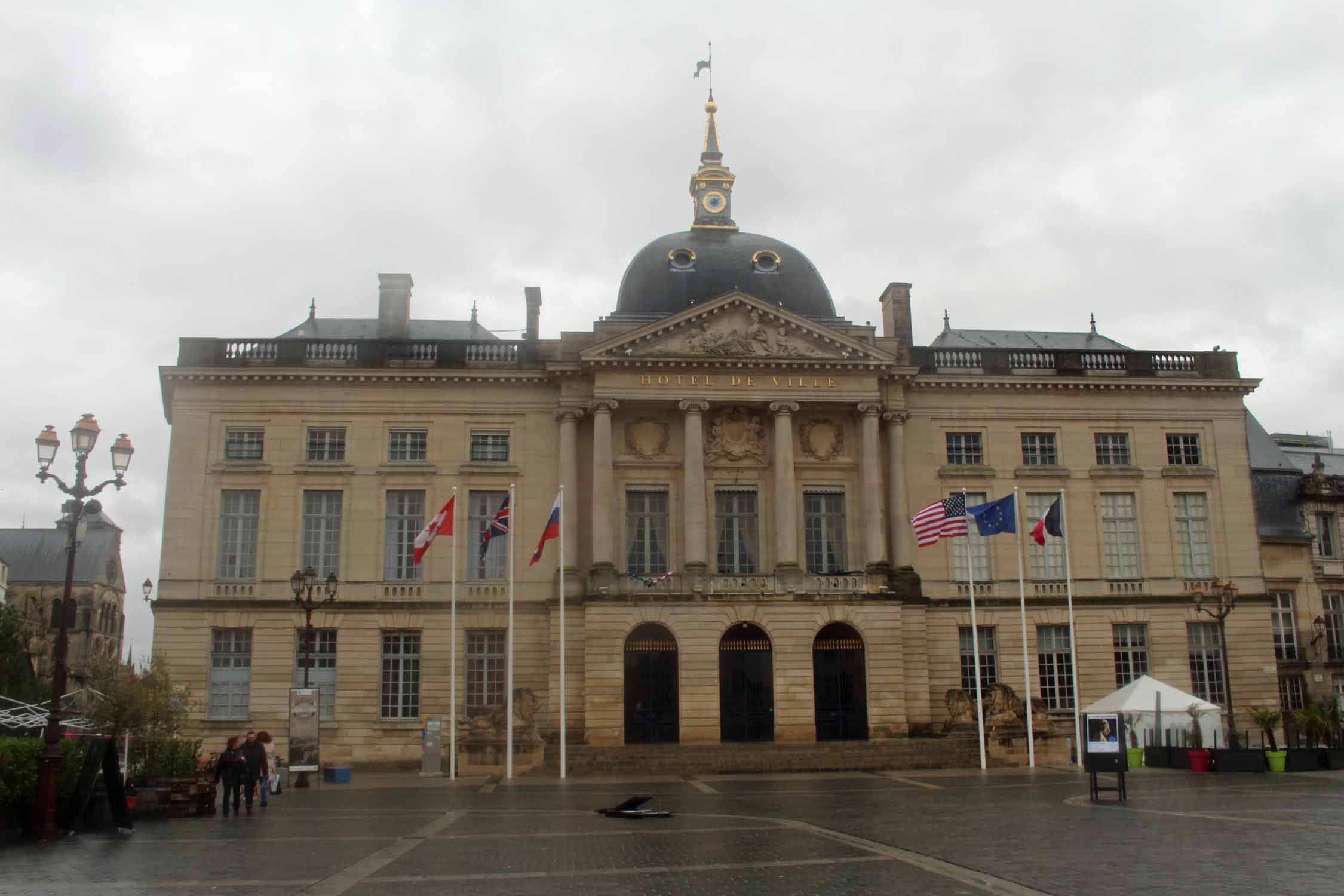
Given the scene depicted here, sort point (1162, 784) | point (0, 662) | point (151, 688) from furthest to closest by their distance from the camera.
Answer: point (0, 662) < point (151, 688) < point (1162, 784)

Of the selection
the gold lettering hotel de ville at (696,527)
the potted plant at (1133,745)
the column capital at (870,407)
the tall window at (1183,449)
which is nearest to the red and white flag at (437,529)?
the gold lettering hotel de ville at (696,527)

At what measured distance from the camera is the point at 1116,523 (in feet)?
138

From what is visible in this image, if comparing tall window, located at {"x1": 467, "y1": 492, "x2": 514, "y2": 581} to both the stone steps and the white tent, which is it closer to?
the stone steps

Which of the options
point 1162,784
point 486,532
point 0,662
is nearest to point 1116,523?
point 1162,784

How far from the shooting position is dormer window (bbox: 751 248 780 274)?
44688mm

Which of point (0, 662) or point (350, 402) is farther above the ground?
point (350, 402)

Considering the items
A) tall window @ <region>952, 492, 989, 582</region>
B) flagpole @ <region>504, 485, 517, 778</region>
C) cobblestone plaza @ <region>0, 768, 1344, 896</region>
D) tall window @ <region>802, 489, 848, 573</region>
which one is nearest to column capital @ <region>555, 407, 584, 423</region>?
flagpole @ <region>504, 485, 517, 778</region>

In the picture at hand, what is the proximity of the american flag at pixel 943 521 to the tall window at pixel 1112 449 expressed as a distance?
11070mm

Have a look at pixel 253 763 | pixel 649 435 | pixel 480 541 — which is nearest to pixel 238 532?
pixel 480 541

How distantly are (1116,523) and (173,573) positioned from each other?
102 ft

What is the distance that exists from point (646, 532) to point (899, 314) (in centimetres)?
1265

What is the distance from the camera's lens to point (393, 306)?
149 ft

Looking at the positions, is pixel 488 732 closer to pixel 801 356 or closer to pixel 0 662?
pixel 801 356

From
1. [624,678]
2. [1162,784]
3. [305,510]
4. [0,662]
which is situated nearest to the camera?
[1162,784]
